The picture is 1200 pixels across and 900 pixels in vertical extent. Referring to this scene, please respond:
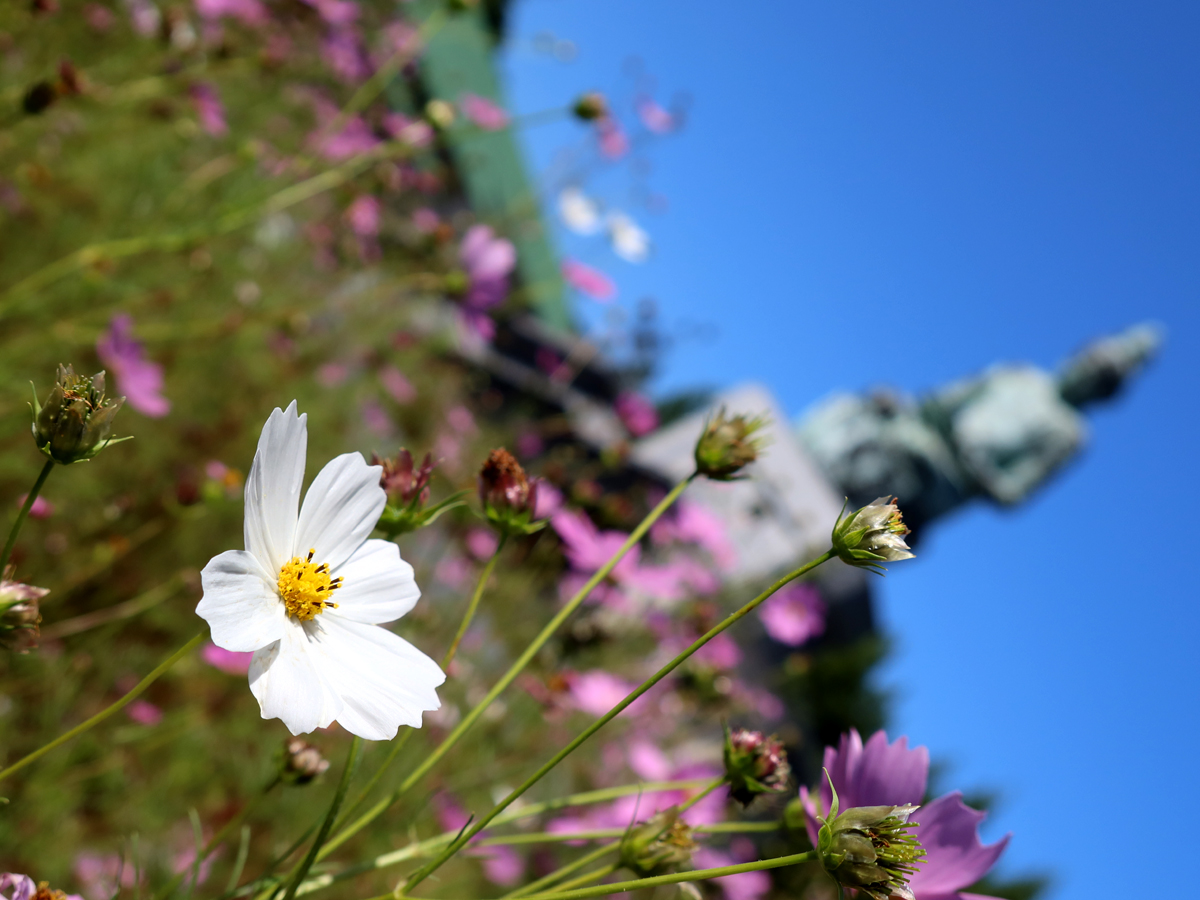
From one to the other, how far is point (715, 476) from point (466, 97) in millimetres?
1761

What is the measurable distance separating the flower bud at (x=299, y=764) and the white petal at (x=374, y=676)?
5.9 inches

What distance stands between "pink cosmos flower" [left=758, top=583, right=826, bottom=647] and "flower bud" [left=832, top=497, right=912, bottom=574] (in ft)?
4.98

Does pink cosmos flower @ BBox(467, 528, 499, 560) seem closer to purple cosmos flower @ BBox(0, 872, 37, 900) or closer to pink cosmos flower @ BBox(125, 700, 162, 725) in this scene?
pink cosmos flower @ BBox(125, 700, 162, 725)

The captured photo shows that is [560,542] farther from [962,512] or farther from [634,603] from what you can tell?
[962,512]

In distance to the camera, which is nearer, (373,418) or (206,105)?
(206,105)

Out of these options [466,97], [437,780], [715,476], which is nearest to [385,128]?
[466,97]

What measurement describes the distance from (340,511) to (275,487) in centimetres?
5

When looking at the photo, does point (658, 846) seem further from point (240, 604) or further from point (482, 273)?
point (482, 273)

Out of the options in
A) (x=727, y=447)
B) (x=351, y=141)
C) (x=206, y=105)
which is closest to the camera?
(x=727, y=447)

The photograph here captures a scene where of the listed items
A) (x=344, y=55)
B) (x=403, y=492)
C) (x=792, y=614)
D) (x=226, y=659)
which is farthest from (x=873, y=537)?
(x=344, y=55)

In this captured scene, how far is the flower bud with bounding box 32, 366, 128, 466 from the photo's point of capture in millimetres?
354

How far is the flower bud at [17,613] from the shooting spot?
36 centimetres

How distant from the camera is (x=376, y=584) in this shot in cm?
41

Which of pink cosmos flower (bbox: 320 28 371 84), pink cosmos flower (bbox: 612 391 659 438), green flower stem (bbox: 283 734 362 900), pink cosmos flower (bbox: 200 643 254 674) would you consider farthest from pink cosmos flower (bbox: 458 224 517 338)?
pink cosmos flower (bbox: 320 28 371 84)
